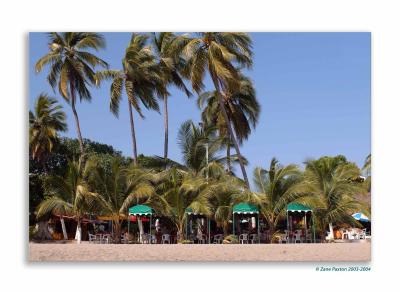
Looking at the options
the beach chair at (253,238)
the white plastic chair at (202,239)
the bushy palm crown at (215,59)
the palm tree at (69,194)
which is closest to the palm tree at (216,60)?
the bushy palm crown at (215,59)

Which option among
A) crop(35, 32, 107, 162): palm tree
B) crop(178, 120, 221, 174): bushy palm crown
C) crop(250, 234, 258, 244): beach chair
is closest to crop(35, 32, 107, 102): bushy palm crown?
crop(35, 32, 107, 162): palm tree

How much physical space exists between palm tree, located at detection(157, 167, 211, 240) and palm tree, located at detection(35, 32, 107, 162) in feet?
7.93

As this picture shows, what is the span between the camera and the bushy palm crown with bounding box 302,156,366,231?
16281 mm

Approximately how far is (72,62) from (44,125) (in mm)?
3289

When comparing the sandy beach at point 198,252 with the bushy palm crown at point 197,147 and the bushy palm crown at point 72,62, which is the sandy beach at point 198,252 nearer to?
the bushy palm crown at point 72,62

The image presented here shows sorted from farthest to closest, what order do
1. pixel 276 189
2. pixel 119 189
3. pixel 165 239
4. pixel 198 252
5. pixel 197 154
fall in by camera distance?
pixel 197 154
pixel 276 189
pixel 119 189
pixel 165 239
pixel 198 252

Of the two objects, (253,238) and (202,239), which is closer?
(253,238)

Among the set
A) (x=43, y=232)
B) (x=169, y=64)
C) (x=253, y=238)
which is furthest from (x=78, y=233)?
(x=169, y=64)

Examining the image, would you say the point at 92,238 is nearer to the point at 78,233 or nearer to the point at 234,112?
the point at 78,233

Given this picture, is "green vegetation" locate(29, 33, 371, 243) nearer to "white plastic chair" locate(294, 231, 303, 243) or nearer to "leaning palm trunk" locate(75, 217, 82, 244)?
"leaning palm trunk" locate(75, 217, 82, 244)

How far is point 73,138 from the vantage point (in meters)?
14.7

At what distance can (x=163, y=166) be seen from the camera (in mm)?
17422

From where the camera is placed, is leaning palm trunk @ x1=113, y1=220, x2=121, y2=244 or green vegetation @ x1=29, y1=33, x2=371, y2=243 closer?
green vegetation @ x1=29, y1=33, x2=371, y2=243
